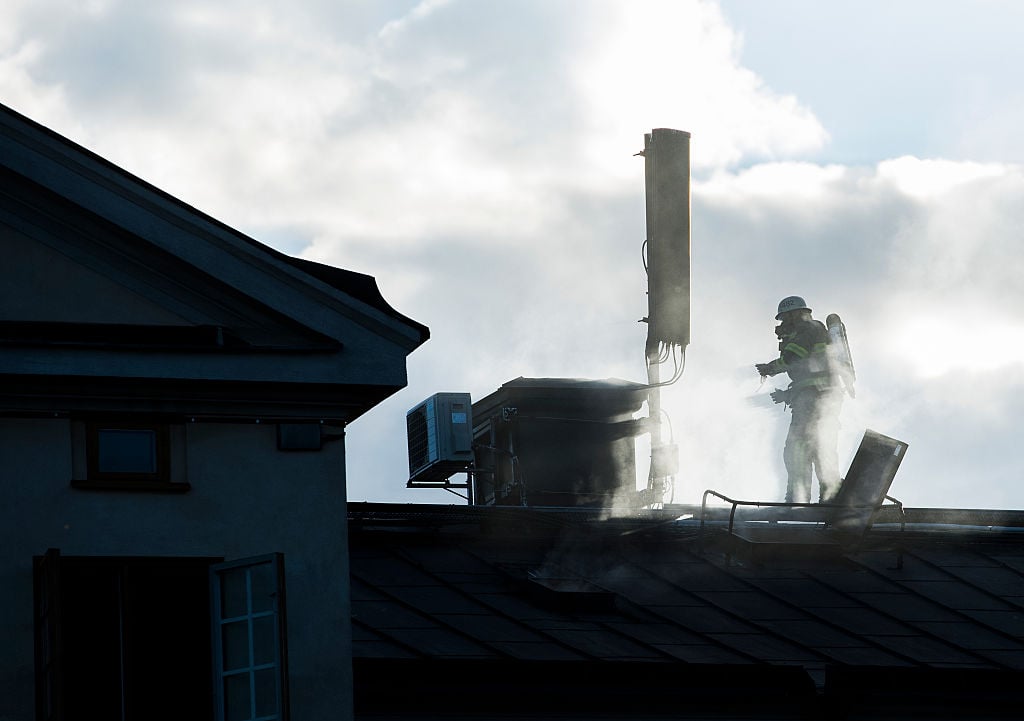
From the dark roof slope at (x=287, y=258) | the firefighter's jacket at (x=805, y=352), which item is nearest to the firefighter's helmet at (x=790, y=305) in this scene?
the firefighter's jacket at (x=805, y=352)

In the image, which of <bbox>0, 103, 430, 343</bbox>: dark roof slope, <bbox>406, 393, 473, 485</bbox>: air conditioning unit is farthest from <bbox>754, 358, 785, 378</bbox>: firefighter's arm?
<bbox>0, 103, 430, 343</bbox>: dark roof slope

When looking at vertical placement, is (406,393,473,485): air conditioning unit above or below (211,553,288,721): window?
above

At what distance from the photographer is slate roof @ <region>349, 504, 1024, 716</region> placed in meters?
15.0

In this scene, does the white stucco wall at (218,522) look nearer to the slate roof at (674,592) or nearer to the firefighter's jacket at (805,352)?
the slate roof at (674,592)

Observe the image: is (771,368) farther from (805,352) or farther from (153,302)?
(153,302)

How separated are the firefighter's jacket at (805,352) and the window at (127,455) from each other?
11283 mm

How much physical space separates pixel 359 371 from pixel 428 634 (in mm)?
2763

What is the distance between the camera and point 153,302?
12.8 metres

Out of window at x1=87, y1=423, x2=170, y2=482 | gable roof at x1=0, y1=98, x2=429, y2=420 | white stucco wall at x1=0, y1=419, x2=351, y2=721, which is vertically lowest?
white stucco wall at x1=0, y1=419, x2=351, y2=721

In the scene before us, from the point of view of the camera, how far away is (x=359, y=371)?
13.0m

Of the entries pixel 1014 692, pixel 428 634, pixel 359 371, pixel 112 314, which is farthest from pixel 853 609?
pixel 112 314

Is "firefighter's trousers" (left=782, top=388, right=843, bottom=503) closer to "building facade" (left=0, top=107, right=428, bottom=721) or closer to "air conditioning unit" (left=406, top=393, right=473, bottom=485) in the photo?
"air conditioning unit" (left=406, top=393, right=473, bottom=485)

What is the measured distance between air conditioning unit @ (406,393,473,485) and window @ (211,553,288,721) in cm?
877

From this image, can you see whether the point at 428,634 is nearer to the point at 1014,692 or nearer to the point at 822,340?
the point at 1014,692
